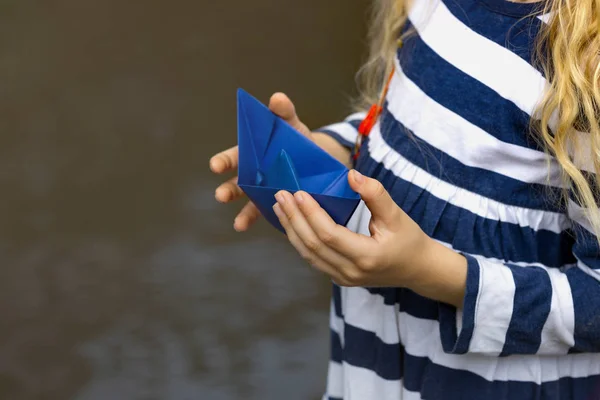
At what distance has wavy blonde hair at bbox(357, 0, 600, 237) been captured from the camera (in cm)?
58

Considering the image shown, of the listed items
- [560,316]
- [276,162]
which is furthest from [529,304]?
[276,162]

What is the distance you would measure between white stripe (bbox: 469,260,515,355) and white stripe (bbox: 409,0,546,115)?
138 mm

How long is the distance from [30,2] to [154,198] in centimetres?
83

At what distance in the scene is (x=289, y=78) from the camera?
2225mm

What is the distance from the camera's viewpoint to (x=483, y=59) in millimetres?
643

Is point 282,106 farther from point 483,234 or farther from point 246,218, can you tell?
point 483,234

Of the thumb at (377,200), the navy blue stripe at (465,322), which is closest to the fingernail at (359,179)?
the thumb at (377,200)

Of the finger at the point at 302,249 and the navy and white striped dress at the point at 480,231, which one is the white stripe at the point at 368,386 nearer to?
the navy and white striped dress at the point at 480,231

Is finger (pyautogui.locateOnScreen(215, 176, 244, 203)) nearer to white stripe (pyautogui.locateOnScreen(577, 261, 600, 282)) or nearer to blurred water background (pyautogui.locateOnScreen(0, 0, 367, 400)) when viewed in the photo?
white stripe (pyautogui.locateOnScreen(577, 261, 600, 282))

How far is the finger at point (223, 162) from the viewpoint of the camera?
74 centimetres

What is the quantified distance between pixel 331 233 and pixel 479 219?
0.16 metres

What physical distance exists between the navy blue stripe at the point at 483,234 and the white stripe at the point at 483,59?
0.35 ft

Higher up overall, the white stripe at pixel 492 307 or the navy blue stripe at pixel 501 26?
the navy blue stripe at pixel 501 26

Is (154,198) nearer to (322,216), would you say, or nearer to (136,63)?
(136,63)
